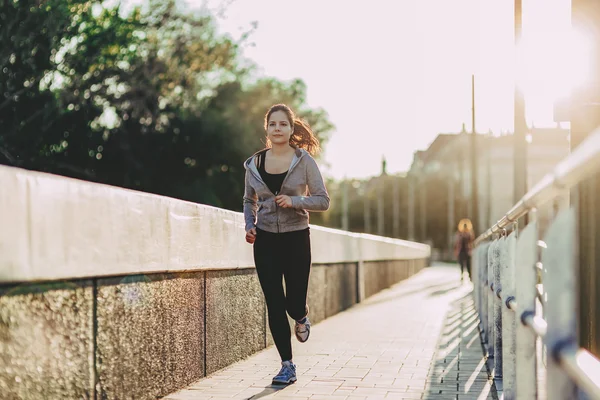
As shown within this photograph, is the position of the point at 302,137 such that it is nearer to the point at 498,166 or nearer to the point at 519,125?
the point at 519,125

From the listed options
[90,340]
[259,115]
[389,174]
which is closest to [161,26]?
[259,115]

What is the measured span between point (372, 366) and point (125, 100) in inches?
948

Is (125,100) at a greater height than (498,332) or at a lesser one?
greater

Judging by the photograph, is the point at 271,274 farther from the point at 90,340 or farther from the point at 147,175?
the point at 147,175

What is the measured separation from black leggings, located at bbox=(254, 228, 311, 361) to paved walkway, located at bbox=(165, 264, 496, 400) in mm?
370

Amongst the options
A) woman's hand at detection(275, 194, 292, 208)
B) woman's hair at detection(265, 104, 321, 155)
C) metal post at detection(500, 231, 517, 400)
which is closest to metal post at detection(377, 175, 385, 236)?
woman's hair at detection(265, 104, 321, 155)

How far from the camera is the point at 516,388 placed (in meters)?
3.73

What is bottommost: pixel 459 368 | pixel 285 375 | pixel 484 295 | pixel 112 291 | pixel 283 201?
pixel 459 368

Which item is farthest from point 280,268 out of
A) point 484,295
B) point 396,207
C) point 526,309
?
point 396,207

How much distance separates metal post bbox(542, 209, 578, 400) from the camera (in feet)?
7.53

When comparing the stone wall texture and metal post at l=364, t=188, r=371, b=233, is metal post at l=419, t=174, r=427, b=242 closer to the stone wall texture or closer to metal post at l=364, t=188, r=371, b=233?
metal post at l=364, t=188, r=371, b=233

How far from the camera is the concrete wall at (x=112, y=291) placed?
12.3ft

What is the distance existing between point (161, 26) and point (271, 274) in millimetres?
24304

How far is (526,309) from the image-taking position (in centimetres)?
351
